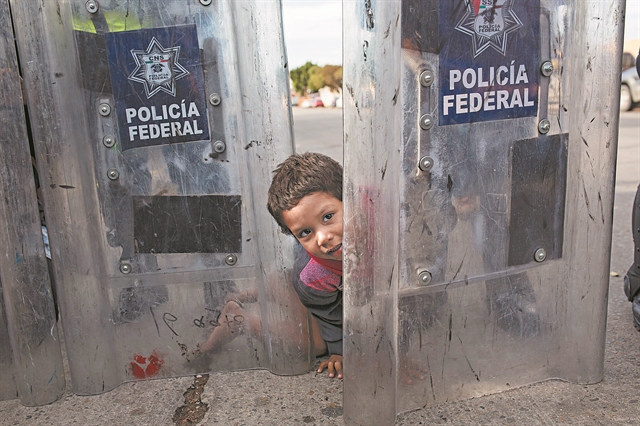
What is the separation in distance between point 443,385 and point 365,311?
18.8 inches

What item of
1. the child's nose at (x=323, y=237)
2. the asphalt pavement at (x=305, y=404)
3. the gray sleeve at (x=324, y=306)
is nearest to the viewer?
the asphalt pavement at (x=305, y=404)

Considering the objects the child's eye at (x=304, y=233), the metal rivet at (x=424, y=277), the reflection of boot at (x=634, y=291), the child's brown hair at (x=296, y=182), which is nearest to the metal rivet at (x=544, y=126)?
the metal rivet at (x=424, y=277)

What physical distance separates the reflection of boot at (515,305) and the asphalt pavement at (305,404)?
0.82ft

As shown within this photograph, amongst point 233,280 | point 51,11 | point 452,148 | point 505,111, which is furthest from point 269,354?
point 51,11

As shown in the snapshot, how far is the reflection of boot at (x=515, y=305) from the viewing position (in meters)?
2.10

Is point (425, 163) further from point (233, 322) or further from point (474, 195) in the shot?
point (233, 322)

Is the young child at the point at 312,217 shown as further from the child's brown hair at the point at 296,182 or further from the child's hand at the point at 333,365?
the child's hand at the point at 333,365

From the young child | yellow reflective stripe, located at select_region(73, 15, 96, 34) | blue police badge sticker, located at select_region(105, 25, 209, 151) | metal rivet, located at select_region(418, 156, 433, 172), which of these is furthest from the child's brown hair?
yellow reflective stripe, located at select_region(73, 15, 96, 34)

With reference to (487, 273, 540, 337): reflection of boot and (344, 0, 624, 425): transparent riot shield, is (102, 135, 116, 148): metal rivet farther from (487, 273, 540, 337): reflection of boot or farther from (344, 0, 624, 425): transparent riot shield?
(487, 273, 540, 337): reflection of boot

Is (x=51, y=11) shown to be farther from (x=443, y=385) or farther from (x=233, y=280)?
(x=443, y=385)

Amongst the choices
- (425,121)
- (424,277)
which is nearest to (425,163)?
(425,121)

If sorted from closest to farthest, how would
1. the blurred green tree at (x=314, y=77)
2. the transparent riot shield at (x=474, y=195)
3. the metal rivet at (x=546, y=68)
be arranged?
the transparent riot shield at (x=474, y=195) < the metal rivet at (x=546, y=68) < the blurred green tree at (x=314, y=77)

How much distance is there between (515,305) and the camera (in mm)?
2129

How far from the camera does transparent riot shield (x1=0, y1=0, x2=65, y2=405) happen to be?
2096 millimetres
